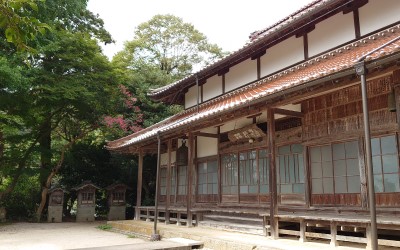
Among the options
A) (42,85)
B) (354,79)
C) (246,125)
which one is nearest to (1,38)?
(42,85)

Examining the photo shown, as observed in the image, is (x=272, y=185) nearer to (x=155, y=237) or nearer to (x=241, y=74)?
(x=155, y=237)

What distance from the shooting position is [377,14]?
795 centimetres

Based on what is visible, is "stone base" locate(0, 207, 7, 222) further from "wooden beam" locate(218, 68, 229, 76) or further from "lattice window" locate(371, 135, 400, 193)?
"lattice window" locate(371, 135, 400, 193)

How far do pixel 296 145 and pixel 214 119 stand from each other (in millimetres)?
2373

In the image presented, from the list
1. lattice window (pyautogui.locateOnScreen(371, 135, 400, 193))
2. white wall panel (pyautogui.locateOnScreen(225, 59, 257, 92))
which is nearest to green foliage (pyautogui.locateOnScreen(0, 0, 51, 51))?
lattice window (pyautogui.locateOnScreen(371, 135, 400, 193))

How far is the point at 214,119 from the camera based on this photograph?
956cm

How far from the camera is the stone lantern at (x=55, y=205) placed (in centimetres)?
1669

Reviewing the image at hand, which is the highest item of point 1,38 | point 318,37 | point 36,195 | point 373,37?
point 1,38

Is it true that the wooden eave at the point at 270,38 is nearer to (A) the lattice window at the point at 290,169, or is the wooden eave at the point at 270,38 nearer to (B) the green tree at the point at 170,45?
(A) the lattice window at the point at 290,169

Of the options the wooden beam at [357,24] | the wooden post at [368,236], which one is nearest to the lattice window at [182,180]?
the wooden beam at [357,24]

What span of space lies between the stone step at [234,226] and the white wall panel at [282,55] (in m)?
4.78

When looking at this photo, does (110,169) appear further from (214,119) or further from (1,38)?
(214,119)

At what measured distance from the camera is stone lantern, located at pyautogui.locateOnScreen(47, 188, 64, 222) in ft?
54.7

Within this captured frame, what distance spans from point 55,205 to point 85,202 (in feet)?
4.71
